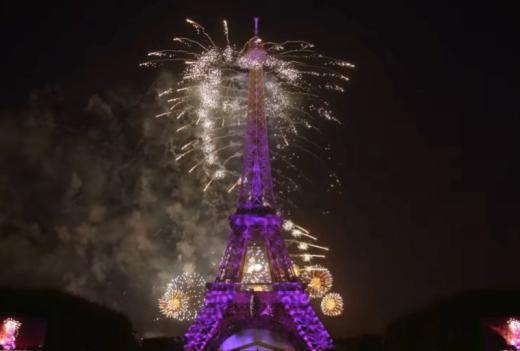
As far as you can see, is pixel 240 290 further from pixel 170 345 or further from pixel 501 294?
pixel 501 294

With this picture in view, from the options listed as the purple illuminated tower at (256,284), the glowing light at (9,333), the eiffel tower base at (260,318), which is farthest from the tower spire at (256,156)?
the glowing light at (9,333)

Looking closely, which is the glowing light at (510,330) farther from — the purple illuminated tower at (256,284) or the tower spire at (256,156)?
the tower spire at (256,156)

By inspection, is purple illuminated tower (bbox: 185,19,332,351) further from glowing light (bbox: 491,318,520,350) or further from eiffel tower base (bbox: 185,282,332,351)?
glowing light (bbox: 491,318,520,350)

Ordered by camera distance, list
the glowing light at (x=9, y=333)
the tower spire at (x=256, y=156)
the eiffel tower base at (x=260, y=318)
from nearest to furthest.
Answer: the glowing light at (x=9, y=333)
the eiffel tower base at (x=260, y=318)
the tower spire at (x=256, y=156)

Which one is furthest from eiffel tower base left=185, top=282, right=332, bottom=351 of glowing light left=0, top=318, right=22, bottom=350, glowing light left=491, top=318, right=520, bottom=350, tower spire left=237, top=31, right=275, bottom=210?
glowing light left=0, top=318, right=22, bottom=350

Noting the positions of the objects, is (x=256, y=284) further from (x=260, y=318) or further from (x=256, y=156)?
(x=256, y=156)
